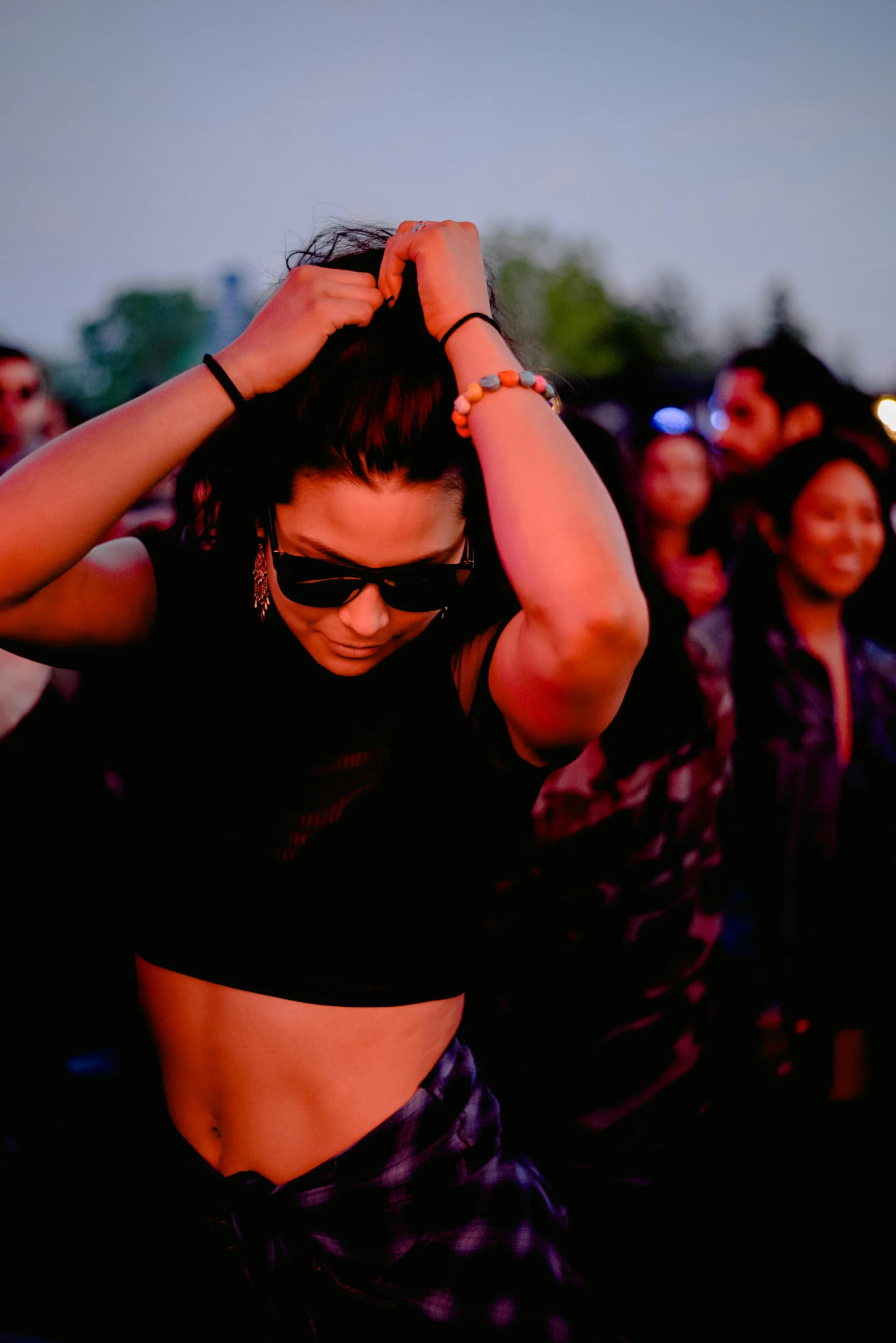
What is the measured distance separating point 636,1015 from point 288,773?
1.27 metres

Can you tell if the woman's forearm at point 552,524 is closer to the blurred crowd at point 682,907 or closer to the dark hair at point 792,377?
the blurred crowd at point 682,907

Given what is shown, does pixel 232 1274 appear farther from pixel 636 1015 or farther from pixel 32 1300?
pixel 32 1300

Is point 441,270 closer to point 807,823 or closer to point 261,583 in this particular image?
point 261,583

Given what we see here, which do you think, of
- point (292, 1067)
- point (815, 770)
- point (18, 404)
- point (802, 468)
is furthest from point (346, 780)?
point (18, 404)

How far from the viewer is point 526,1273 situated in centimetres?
140

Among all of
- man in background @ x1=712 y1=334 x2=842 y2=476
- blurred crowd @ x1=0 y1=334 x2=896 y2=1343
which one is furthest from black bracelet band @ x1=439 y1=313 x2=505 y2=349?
man in background @ x1=712 y1=334 x2=842 y2=476

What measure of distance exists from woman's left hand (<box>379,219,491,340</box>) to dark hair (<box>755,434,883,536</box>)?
8.09 feet

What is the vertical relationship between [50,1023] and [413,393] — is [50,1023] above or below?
below

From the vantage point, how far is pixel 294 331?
4.63ft

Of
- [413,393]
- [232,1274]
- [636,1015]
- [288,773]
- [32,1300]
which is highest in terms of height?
[413,393]

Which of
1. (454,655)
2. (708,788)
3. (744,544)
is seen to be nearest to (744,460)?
(744,544)

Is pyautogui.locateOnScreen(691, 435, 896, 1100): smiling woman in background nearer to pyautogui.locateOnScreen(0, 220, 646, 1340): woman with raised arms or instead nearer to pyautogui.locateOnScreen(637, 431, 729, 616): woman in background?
pyautogui.locateOnScreen(637, 431, 729, 616): woman in background

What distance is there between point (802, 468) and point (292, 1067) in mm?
3081

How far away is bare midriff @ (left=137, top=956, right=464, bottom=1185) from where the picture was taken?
4.67 feet
